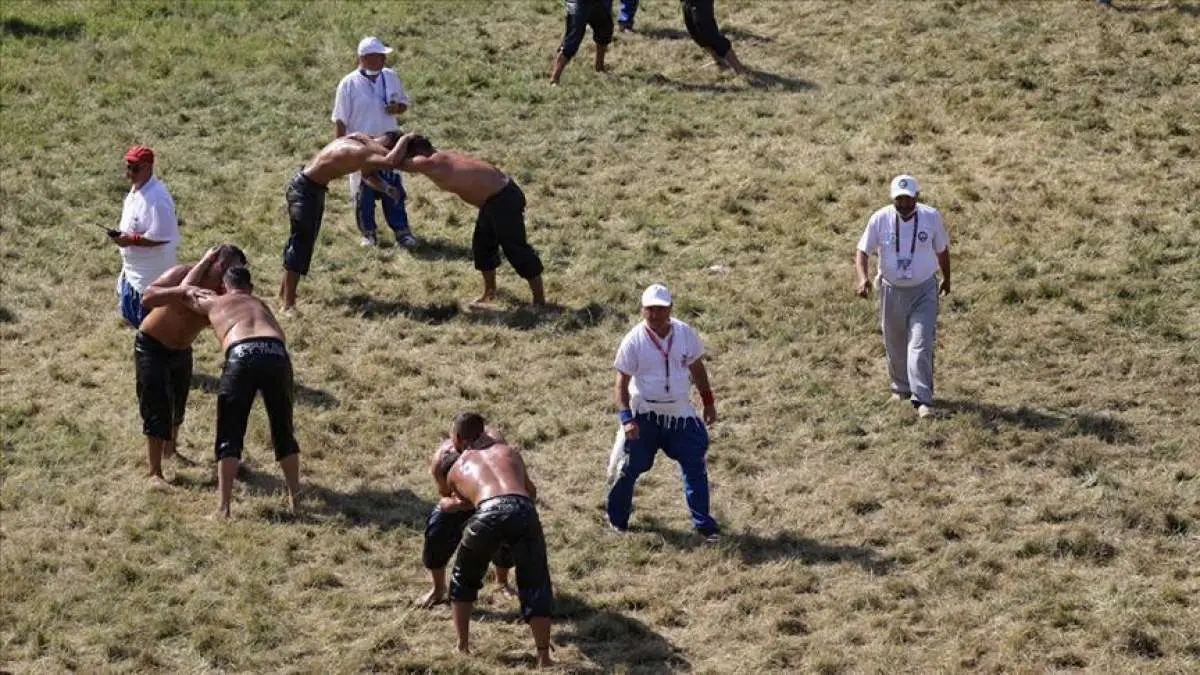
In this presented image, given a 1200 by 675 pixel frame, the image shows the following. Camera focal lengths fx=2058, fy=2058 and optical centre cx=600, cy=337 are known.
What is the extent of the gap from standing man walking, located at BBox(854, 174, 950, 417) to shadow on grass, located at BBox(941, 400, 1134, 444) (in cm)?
34

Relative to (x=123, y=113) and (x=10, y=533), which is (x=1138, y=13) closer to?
(x=123, y=113)

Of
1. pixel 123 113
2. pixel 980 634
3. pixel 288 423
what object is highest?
pixel 123 113

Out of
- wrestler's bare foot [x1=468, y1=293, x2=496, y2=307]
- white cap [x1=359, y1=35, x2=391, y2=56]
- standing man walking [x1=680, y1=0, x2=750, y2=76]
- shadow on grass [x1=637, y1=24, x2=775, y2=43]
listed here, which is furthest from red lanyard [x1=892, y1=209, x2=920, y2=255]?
shadow on grass [x1=637, y1=24, x2=775, y2=43]

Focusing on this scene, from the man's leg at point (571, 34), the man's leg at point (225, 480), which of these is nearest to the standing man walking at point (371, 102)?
the man's leg at point (571, 34)

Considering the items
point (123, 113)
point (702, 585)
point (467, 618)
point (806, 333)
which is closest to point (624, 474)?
point (702, 585)

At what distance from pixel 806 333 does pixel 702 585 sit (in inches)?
155

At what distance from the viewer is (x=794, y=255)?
17.2 meters

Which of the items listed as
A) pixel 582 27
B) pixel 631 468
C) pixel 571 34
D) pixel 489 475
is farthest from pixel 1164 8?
pixel 489 475

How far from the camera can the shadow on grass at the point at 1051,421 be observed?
45.8ft

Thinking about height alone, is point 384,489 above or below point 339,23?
below

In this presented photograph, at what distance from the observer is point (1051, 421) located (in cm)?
1416

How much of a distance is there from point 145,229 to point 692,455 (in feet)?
15.0

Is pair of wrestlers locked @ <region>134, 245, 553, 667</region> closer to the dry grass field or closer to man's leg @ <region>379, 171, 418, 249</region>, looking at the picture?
the dry grass field

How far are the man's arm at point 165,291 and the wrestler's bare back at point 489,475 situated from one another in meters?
2.93
